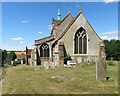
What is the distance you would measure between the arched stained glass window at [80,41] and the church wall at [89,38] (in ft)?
2.43

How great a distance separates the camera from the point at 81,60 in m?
18.5

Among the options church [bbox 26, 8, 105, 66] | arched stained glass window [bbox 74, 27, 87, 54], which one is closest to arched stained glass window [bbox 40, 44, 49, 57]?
church [bbox 26, 8, 105, 66]

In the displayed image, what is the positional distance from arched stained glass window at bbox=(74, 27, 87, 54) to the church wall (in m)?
0.74

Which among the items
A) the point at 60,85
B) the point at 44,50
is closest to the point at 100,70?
the point at 60,85

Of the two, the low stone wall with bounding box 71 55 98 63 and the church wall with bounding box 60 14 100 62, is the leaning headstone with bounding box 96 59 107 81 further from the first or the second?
the church wall with bounding box 60 14 100 62

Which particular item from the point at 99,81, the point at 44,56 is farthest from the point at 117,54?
the point at 99,81

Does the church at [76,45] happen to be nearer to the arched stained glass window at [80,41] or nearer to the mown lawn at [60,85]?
the arched stained glass window at [80,41]

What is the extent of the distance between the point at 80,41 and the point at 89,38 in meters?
2.04

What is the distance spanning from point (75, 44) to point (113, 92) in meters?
14.4

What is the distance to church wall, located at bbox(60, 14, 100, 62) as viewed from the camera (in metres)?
19.0

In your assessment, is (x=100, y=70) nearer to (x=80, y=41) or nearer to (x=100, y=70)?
(x=100, y=70)

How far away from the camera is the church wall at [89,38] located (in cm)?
1897

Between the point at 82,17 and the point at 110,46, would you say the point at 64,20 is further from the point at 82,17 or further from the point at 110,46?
the point at 110,46

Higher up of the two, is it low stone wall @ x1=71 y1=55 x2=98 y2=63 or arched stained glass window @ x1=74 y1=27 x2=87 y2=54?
arched stained glass window @ x1=74 y1=27 x2=87 y2=54
